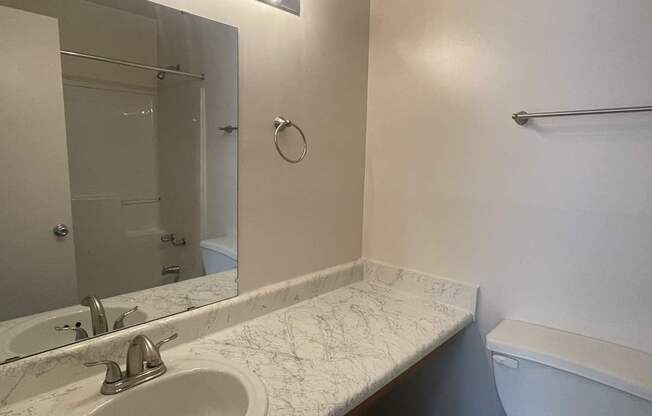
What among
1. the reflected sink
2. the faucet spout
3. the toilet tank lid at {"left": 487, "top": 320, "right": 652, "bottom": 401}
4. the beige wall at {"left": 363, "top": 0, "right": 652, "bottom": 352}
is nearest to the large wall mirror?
the reflected sink

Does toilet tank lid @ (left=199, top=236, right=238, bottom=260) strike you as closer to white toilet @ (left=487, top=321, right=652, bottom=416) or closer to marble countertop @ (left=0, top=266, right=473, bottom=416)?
marble countertop @ (left=0, top=266, right=473, bottom=416)

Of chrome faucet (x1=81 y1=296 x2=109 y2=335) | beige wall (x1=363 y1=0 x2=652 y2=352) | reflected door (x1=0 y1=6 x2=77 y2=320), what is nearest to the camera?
reflected door (x1=0 y1=6 x2=77 y2=320)

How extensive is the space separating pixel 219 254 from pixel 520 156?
109 cm

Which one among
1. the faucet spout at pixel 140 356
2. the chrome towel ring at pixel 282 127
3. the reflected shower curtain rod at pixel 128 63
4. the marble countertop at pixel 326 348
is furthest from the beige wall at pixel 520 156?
the faucet spout at pixel 140 356

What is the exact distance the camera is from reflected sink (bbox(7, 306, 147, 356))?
2.72 feet

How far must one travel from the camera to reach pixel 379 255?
1691 mm

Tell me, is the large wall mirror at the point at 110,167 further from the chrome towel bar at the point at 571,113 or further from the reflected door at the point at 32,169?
the chrome towel bar at the point at 571,113

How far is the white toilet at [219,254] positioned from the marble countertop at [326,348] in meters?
0.21

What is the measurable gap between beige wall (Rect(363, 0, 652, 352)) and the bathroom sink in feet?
2.99

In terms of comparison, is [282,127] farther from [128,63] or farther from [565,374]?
[565,374]

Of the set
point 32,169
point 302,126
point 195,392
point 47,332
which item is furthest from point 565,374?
point 32,169

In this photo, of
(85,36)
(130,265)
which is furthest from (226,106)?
(130,265)

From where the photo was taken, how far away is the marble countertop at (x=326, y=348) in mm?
843

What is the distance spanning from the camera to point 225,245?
1231 mm
